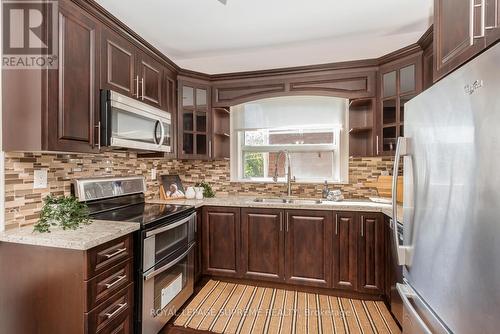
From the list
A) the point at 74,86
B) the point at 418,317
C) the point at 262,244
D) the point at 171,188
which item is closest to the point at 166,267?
the point at 262,244

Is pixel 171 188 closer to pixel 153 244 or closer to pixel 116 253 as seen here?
pixel 153 244

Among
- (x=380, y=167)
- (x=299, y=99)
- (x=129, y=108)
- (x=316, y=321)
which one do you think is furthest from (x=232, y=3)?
(x=316, y=321)

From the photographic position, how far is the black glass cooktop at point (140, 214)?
1.78m

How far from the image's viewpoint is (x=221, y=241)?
2.61 m

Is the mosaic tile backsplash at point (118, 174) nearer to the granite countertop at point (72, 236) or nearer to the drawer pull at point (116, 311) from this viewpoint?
the granite countertop at point (72, 236)

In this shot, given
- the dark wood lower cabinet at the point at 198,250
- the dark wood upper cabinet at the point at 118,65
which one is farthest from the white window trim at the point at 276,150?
the dark wood upper cabinet at the point at 118,65

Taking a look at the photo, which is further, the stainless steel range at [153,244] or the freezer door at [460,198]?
the stainless steel range at [153,244]

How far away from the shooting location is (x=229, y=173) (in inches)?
127

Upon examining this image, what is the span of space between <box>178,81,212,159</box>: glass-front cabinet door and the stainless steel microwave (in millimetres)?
354

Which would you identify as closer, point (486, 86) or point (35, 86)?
point (486, 86)

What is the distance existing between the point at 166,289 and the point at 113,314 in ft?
1.62

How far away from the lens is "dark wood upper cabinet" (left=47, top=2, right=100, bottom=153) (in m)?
1.48

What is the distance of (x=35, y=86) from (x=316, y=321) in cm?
248

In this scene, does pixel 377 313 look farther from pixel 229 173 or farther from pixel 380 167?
pixel 229 173
